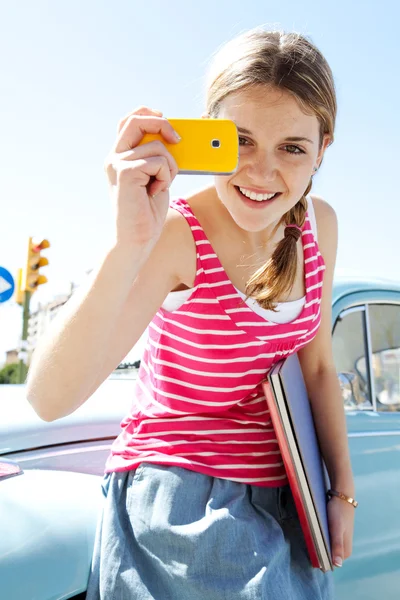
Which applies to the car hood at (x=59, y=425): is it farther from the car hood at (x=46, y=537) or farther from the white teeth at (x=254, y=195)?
the white teeth at (x=254, y=195)

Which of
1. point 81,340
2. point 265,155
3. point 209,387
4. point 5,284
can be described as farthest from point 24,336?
point 81,340

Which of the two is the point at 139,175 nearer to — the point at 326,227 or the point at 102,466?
the point at 326,227

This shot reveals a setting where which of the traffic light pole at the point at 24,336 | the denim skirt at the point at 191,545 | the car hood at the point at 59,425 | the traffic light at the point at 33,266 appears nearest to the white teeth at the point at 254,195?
the denim skirt at the point at 191,545

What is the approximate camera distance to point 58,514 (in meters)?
1.80

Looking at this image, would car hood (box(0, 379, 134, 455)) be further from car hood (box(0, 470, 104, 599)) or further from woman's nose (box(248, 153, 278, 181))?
woman's nose (box(248, 153, 278, 181))

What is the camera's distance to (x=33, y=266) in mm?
10531

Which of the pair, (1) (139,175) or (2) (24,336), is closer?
(1) (139,175)

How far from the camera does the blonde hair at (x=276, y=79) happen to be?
5.80 ft

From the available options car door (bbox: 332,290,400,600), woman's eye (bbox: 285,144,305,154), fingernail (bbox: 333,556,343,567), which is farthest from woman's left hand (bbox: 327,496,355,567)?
woman's eye (bbox: 285,144,305,154)

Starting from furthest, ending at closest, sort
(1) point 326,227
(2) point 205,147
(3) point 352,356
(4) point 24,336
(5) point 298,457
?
(4) point 24,336
(3) point 352,356
(1) point 326,227
(5) point 298,457
(2) point 205,147

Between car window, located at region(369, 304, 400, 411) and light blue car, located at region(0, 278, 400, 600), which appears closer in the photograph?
light blue car, located at region(0, 278, 400, 600)

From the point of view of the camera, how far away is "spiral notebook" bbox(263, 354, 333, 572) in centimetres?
162

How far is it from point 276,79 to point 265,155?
23 centimetres

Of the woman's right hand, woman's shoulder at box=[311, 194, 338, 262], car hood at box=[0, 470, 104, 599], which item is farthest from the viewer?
woman's shoulder at box=[311, 194, 338, 262]
